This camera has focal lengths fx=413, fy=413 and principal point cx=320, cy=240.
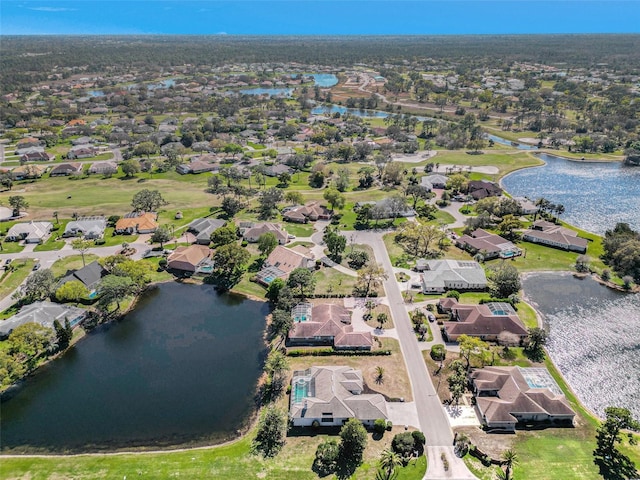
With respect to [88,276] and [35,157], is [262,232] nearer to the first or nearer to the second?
[88,276]

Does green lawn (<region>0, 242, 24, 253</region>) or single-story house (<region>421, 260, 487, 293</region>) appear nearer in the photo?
single-story house (<region>421, 260, 487, 293</region>)

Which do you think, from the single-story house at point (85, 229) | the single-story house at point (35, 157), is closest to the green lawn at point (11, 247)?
the single-story house at point (85, 229)

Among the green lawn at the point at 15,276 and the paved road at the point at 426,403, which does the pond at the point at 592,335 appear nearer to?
the paved road at the point at 426,403

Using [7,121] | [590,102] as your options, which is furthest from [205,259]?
[590,102]

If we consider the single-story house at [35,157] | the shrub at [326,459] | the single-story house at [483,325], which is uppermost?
the single-story house at [35,157]

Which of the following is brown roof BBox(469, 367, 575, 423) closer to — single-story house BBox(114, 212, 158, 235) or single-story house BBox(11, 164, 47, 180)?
single-story house BBox(114, 212, 158, 235)

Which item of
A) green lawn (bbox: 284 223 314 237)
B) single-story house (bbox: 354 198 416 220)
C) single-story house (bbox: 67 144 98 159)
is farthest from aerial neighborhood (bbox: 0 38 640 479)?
single-story house (bbox: 67 144 98 159)

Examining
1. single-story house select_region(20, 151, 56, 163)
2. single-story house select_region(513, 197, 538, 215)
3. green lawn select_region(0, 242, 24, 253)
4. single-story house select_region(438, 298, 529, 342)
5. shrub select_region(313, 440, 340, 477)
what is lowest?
shrub select_region(313, 440, 340, 477)
